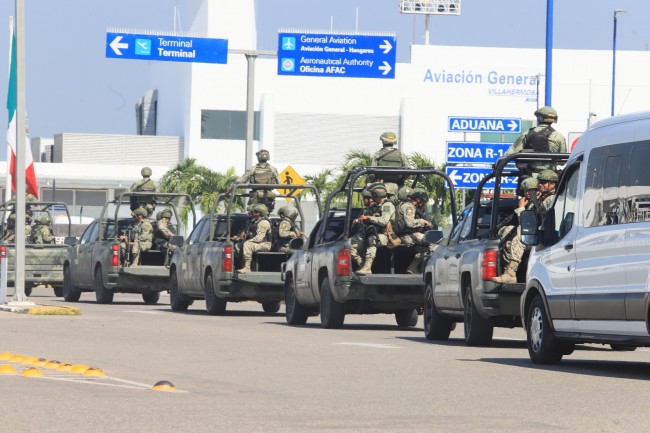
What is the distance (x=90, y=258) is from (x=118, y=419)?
22.0 m

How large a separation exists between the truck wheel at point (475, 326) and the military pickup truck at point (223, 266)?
7.57 meters

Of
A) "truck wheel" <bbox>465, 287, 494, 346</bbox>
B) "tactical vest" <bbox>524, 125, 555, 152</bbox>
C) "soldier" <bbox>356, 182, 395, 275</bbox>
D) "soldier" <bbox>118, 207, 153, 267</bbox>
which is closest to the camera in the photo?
"truck wheel" <bbox>465, 287, 494, 346</bbox>

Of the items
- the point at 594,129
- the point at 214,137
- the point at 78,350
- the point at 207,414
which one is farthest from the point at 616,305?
the point at 214,137

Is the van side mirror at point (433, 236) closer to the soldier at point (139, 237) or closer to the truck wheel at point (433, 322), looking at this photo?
the truck wheel at point (433, 322)

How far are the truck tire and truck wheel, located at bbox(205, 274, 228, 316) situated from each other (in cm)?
353

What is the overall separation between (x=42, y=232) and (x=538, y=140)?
17.7 metres

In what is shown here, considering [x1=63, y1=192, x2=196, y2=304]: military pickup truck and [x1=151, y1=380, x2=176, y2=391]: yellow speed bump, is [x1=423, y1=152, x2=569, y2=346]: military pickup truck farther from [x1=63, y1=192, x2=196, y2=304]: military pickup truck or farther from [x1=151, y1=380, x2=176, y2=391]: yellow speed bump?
[x1=63, y1=192, x2=196, y2=304]: military pickup truck

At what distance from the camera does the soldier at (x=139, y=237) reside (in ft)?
99.3

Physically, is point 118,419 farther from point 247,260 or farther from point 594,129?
point 247,260

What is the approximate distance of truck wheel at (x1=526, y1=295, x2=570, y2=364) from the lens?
14789 millimetres

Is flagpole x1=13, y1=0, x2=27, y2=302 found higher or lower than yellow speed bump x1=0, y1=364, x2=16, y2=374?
higher

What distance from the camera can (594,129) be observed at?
1441 cm

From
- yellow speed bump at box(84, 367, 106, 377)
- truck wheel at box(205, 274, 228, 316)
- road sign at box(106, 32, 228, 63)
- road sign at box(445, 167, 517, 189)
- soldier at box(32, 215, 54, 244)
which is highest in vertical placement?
road sign at box(106, 32, 228, 63)

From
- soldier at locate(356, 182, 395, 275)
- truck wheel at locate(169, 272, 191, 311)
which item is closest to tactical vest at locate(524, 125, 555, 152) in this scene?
soldier at locate(356, 182, 395, 275)
